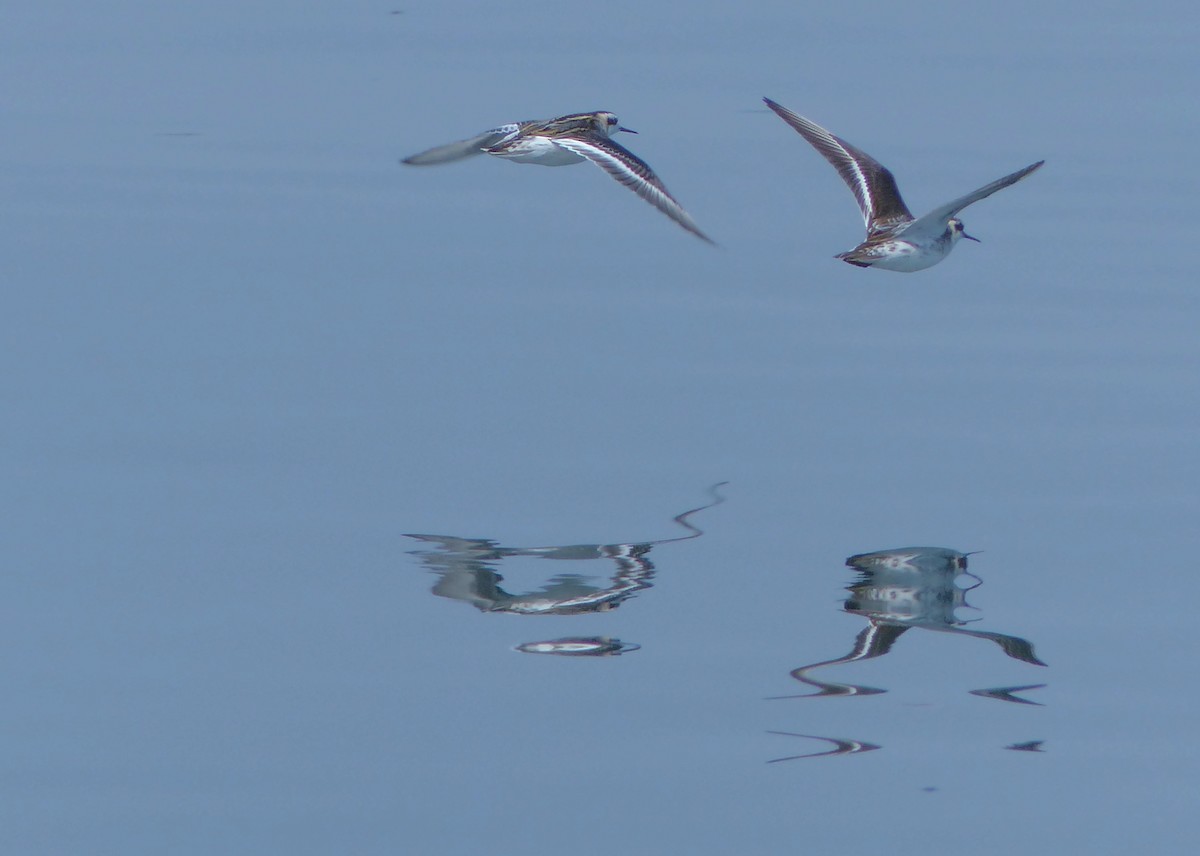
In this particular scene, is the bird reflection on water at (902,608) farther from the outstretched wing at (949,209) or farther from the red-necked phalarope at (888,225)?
the red-necked phalarope at (888,225)

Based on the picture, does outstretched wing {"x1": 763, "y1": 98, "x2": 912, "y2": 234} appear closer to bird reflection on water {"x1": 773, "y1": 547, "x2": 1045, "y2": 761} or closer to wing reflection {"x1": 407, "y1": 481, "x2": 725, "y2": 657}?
bird reflection on water {"x1": 773, "y1": 547, "x2": 1045, "y2": 761}

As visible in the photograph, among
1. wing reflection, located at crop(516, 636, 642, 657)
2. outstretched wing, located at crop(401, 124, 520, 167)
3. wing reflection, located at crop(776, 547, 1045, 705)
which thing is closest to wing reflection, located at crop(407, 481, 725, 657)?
wing reflection, located at crop(516, 636, 642, 657)

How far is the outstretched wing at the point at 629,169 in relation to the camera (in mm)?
10516

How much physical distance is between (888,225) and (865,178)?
0.88 metres

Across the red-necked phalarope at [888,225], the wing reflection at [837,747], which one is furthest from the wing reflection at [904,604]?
the red-necked phalarope at [888,225]

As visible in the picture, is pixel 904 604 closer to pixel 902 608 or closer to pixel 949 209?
pixel 902 608

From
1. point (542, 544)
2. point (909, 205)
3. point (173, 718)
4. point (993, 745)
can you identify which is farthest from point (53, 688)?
point (909, 205)

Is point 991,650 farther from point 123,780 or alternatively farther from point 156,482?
point 156,482

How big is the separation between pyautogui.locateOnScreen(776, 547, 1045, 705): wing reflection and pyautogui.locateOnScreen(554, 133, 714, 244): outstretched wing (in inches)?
123

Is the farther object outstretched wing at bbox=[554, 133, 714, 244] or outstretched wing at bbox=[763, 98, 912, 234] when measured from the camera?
outstretched wing at bbox=[763, 98, 912, 234]

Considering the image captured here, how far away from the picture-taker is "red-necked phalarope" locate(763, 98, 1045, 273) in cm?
1024

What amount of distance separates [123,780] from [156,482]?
261cm

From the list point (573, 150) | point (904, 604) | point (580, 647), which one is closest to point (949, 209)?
point (904, 604)

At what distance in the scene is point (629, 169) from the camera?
1093cm
